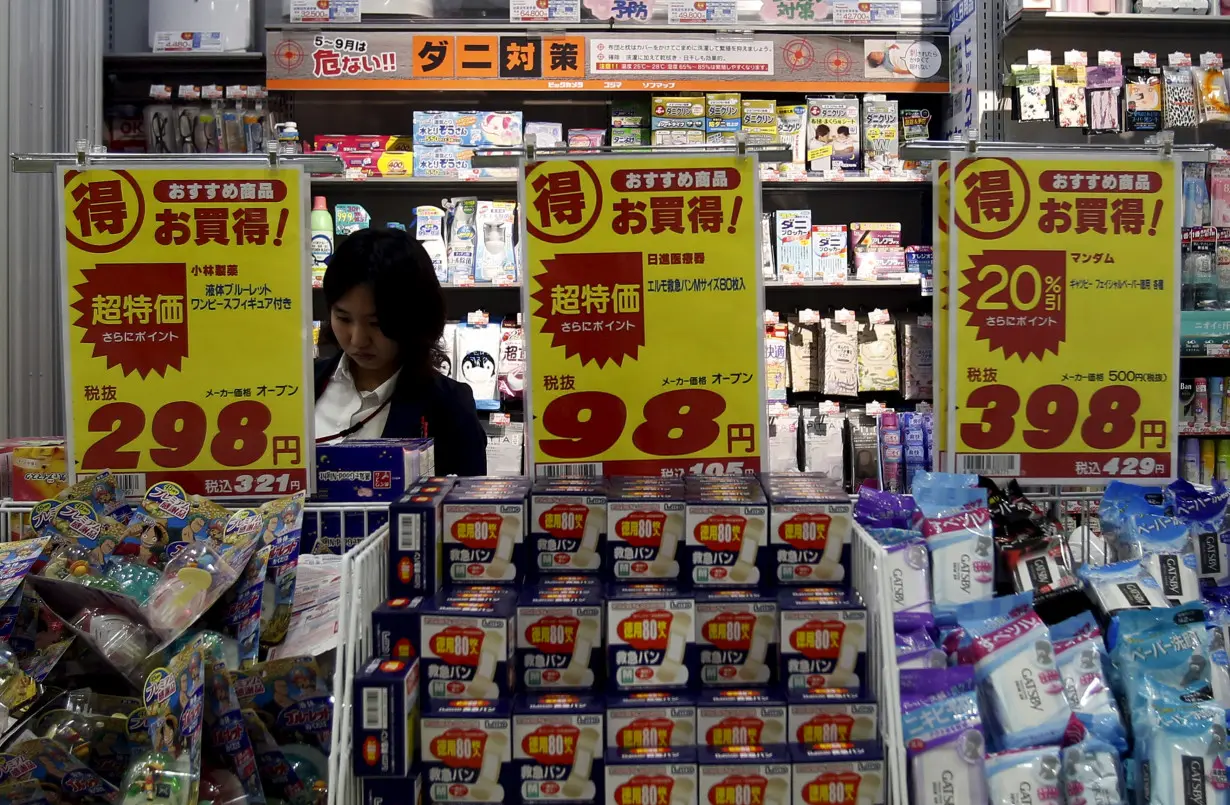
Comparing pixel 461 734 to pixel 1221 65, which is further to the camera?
pixel 1221 65

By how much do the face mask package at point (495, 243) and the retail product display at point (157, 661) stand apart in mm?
2769

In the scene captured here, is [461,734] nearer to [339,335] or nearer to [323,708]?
[323,708]

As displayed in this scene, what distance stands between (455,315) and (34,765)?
138 inches

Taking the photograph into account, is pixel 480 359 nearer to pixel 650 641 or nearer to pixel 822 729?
pixel 650 641

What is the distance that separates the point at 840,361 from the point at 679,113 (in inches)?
49.3

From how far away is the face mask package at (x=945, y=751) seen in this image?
1229mm

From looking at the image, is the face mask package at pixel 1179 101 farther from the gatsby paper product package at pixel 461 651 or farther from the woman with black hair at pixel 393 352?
the gatsby paper product package at pixel 461 651

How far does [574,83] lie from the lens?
421 centimetres

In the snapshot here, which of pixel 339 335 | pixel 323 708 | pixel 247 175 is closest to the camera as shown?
pixel 323 708

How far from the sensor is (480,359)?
4.27 m

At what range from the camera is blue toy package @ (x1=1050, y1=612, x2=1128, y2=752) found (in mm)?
1344

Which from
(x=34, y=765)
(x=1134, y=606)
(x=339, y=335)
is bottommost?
(x=34, y=765)

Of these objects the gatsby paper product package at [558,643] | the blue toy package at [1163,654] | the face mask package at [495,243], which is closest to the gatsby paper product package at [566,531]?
the gatsby paper product package at [558,643]

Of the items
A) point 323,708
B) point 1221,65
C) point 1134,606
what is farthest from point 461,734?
point 1221,65
